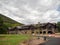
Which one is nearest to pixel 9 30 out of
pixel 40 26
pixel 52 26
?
pixel 40 26

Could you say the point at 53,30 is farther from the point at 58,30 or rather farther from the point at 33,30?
the point at 33,30

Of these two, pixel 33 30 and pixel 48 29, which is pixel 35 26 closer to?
pixel 33 30

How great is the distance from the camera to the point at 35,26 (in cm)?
10094

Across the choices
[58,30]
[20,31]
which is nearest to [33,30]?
[20,31]

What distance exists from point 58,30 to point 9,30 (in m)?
36.8

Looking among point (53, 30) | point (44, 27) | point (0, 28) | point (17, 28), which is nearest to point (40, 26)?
point (44, 27)

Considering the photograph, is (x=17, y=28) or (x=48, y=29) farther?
(x=17, y=28)

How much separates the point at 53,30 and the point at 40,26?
10095mm

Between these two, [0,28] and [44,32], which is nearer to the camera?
[0,28]

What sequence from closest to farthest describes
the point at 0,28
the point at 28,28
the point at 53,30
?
the point at 0,28, the point at 53,30, the point at 28,28

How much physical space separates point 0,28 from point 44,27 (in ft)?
114

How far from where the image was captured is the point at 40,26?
101 m

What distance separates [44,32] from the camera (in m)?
100

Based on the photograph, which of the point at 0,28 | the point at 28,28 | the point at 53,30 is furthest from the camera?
the point at 28,28
